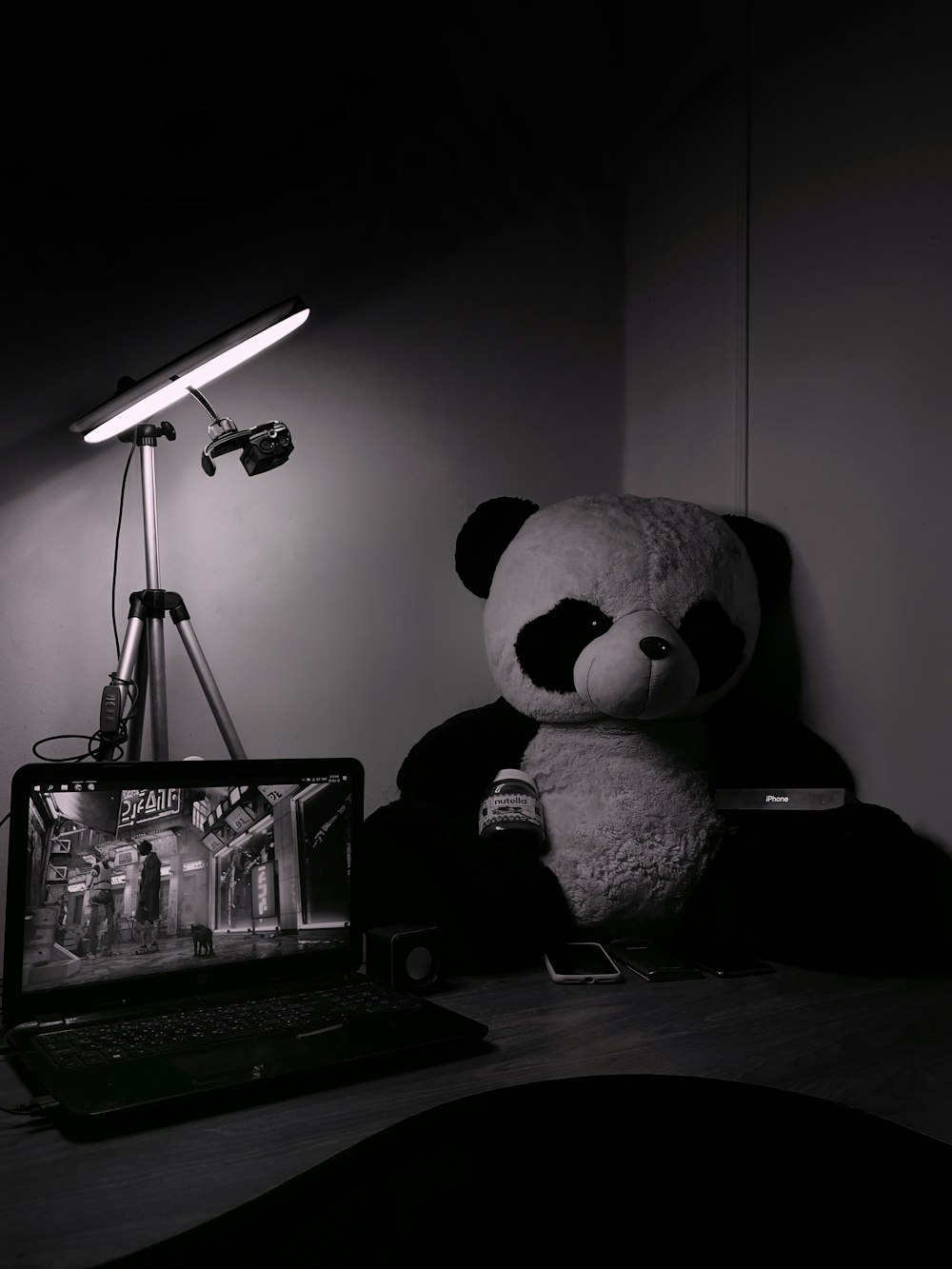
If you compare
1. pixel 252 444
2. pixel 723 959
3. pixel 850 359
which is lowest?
pixel 723 959

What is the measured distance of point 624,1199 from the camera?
1505 millimetres

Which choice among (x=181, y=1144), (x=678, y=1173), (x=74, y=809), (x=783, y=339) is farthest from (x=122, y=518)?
(x=678, y=1173)

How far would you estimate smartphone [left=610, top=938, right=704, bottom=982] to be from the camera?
48.1 inches

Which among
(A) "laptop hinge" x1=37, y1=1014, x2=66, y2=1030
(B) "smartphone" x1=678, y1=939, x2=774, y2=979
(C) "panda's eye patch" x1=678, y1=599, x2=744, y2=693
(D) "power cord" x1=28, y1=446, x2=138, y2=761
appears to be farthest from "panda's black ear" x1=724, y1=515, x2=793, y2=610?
(A) "laptop hinge" x1=37, y1=1014, x2=66, y2=1030

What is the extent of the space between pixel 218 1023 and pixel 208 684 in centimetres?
62

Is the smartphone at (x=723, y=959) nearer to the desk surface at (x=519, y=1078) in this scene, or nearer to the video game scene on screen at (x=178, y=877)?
the desk surface at (x=519, y=1078)

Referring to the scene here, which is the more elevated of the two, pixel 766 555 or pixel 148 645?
pixel 766 555

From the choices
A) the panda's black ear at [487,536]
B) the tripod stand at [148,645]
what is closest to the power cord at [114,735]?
the tripod stand at [148,645]

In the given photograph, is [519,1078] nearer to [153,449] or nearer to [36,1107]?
[36,1107]

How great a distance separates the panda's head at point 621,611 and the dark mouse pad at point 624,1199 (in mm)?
557

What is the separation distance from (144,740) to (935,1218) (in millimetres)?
1313

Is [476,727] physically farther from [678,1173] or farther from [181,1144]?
[181,1144]

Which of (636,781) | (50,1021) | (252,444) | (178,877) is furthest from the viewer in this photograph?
(636,781)

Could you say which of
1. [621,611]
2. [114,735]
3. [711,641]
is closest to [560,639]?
[621,611]
